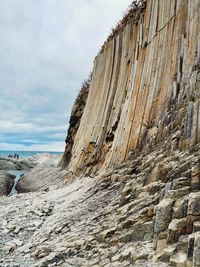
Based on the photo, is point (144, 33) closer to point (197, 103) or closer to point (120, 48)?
point (120, 48)

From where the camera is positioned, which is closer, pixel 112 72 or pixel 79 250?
pixel 79 250

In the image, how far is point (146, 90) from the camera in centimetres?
1443

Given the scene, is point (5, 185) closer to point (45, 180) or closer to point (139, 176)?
point (45, 180)

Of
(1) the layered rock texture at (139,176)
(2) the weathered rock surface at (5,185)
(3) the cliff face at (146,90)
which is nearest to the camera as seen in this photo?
(1) the layered rock texture at (139,176)

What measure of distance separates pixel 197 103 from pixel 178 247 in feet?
11.9

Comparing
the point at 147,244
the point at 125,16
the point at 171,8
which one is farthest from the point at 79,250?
the point at 125,16

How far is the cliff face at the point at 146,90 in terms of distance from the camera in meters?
10.4

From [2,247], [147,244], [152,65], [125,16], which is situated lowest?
[2,247]

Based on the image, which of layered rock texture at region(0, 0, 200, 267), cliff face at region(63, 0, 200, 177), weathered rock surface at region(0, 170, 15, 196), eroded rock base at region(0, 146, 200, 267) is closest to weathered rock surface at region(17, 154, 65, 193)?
weathered rock surface at region(0, 170, 15, 196)

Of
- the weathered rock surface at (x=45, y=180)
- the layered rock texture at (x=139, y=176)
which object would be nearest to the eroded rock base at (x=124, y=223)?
the layered rock texture at (x=139, y=176)

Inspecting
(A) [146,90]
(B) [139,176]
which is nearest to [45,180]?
(A) [146,90]

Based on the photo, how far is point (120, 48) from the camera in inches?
797

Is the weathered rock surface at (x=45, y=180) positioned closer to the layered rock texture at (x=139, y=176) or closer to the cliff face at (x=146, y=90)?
the cliff face at (x=146, y=90)

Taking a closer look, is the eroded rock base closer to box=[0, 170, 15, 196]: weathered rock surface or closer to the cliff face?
the cliff face
